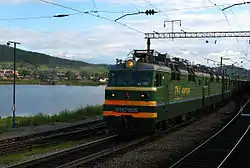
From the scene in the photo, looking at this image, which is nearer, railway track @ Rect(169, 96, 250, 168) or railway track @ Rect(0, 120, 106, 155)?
railway track @ Rect(169, 96, 250, 168)

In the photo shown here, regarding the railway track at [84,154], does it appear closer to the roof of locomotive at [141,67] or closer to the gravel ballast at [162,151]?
the gravel ballast at [162,151]

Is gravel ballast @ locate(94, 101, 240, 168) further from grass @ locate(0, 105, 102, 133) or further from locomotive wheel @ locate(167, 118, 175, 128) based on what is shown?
grass @ locate(0, 105, 102, 133)

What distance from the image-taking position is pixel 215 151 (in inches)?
584

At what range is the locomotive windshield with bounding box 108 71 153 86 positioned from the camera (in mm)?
16547

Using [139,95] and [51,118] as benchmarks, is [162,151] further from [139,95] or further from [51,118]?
[51,118]

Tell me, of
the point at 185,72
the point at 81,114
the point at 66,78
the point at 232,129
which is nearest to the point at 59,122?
the point at 81,114

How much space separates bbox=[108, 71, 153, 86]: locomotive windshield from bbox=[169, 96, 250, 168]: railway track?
3.85 metres

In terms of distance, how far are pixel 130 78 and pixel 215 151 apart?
5.10 metres

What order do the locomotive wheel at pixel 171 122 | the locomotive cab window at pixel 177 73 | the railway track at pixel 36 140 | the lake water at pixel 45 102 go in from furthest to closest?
the lake water at pixel 45 102 → the locomotive wheel at pixel 171 122 → the locomotive cab window at pixel 177 73 → the railway track at pixel 36 140

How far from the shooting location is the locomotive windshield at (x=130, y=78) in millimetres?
16547

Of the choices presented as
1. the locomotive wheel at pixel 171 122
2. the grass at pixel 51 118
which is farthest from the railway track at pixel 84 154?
the grass at pixel 51 118

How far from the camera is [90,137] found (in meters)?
18.8

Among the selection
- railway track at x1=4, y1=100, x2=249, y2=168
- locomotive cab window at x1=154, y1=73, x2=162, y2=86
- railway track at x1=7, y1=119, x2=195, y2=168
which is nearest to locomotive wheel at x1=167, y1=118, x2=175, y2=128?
railway track at x1=4, y1=100, x2=249, y2=168

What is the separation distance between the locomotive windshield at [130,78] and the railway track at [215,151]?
3.85 meters
